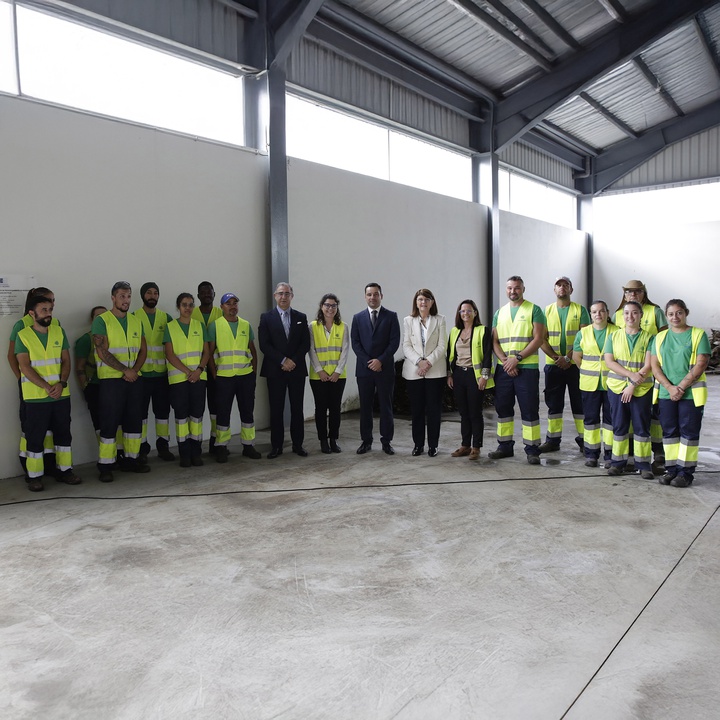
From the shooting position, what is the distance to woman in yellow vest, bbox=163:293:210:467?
5203mm

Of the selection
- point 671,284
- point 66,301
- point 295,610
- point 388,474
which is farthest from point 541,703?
point 671,284

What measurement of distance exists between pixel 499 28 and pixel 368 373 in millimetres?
5406

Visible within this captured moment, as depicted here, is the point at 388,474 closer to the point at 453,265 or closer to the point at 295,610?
the point at 295,610

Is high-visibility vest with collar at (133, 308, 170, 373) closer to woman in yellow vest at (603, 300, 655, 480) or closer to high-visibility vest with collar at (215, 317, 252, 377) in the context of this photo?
high-visibility vest with collar at (215, 317, 252, 377)

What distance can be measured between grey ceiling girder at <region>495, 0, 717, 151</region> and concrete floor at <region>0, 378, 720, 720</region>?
22.2 feet

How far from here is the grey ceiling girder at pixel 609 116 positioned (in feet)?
36.4

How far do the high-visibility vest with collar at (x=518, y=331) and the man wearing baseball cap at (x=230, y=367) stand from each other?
2281 mm

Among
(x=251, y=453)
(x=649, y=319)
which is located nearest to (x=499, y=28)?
(x=649, y=319)

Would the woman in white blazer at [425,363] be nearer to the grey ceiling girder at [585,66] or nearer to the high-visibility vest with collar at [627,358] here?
the high-visibility vest with collar at [627,358]

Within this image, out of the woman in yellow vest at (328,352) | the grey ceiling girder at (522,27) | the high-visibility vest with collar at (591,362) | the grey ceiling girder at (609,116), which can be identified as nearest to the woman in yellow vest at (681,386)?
the high-visibility vest with collar at (591,362)

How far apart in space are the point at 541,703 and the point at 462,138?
31.2 feet

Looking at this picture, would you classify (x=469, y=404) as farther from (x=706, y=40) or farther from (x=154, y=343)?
(x=706, y=40)

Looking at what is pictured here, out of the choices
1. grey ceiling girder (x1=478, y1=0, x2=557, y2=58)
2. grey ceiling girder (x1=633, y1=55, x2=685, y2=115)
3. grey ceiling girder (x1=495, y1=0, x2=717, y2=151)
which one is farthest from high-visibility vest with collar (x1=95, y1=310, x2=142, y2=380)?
grey ceiling girder (x1=633, y1=55, x2=685, y2=115)

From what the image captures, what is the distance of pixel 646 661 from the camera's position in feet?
7.61
